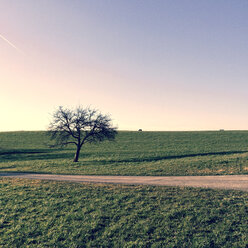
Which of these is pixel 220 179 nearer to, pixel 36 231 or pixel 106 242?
pixel 106 242

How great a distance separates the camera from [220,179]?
1877 centimetres

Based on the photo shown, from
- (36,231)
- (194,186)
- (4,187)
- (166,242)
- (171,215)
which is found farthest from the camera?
(4,187)

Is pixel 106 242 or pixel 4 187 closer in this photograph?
pixel 106 242

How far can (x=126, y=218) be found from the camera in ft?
35.9

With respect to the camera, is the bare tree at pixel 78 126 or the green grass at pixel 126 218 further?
the bare tree at pixel 78 126

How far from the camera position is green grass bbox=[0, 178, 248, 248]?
30.1ft

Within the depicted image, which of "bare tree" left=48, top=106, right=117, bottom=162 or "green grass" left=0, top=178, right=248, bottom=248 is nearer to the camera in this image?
"green grass" left=0, top=178, right=248, bottom=248

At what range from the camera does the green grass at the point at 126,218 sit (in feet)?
30.1

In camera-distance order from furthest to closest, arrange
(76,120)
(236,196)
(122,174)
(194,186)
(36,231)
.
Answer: (76,120) → (122,174) → (194,186) → (236,196) → (36,231)

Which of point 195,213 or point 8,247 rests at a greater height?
point 195,213

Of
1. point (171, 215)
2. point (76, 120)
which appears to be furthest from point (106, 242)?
point (76, 120)

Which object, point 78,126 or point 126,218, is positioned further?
point 78,126

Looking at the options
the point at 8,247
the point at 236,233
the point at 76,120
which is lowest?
the point at 8,247

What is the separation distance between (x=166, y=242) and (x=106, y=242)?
2717 mm
